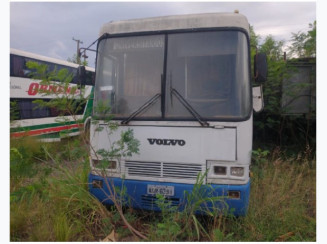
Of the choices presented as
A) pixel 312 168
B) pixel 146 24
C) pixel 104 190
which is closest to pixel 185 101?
pixel 146 24

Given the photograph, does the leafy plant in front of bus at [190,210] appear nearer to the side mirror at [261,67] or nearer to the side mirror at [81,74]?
the side mirror at [261,67]

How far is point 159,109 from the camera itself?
3.52 meters

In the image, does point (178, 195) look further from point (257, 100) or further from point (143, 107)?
point (257, 100)

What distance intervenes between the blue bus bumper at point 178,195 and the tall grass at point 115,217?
0.13 meters

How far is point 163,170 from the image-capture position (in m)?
3.41

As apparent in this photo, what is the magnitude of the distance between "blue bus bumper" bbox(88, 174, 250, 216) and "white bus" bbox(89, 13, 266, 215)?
0.01m

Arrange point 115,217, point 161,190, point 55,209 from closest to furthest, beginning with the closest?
point 161,190 → point 115,217 → point 55,209

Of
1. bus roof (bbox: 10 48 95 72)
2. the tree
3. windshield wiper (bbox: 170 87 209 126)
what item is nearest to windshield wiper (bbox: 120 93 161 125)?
windshield wiper (bbox: 170 87 209 126)

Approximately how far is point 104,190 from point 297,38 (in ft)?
20.2

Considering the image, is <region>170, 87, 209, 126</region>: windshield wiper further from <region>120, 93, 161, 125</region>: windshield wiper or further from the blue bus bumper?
the blue bus bumper

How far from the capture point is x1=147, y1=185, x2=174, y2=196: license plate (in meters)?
3.32

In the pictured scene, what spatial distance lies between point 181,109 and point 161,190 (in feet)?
3.55

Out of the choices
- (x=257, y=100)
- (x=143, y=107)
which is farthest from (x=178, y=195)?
(x=257, y=100)

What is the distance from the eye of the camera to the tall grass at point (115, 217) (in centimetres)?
322
